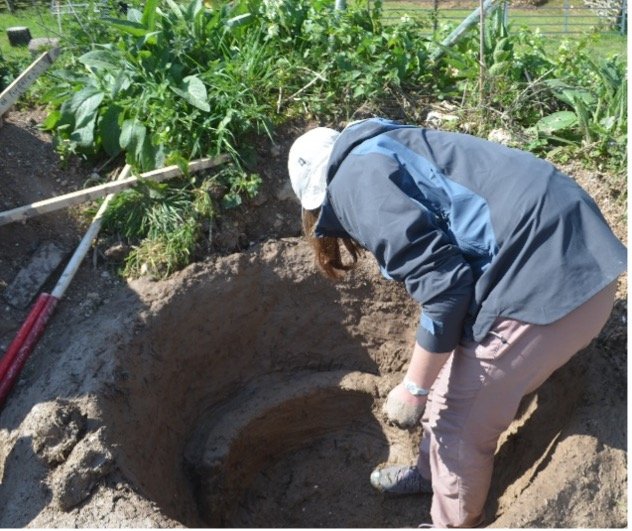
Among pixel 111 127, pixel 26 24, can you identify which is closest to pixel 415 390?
pixel 111 127

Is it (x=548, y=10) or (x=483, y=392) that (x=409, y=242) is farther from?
(x=548, y=10)

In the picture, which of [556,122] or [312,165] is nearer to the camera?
[312,165]

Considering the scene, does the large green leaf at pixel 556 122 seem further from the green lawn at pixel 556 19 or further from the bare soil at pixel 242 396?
the green lawn at pixel 556 19

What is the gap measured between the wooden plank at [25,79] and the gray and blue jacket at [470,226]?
246cm

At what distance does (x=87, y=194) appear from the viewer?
4.32 m

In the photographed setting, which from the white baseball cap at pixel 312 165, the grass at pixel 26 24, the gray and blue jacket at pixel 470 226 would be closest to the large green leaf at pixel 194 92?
the grass at pixel 26 24

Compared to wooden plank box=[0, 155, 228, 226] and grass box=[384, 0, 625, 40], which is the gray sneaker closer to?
wooden plank box=[0, 155, 228, 226]

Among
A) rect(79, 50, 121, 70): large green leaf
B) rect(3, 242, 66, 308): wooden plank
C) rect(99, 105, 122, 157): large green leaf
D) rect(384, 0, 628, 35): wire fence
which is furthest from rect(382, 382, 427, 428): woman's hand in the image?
rect(384, 0, 628, 35): wire fence

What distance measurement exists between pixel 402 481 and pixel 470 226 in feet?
5.73

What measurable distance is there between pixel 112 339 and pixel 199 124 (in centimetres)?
127

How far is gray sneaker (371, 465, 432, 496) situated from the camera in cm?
414

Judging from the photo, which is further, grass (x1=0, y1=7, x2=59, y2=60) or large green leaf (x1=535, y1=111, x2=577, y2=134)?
grass (x1=0, y1=7, x2=59, y2=60)

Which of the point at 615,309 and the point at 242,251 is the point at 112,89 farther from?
the point at 615,309

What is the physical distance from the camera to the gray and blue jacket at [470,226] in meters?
2.75
